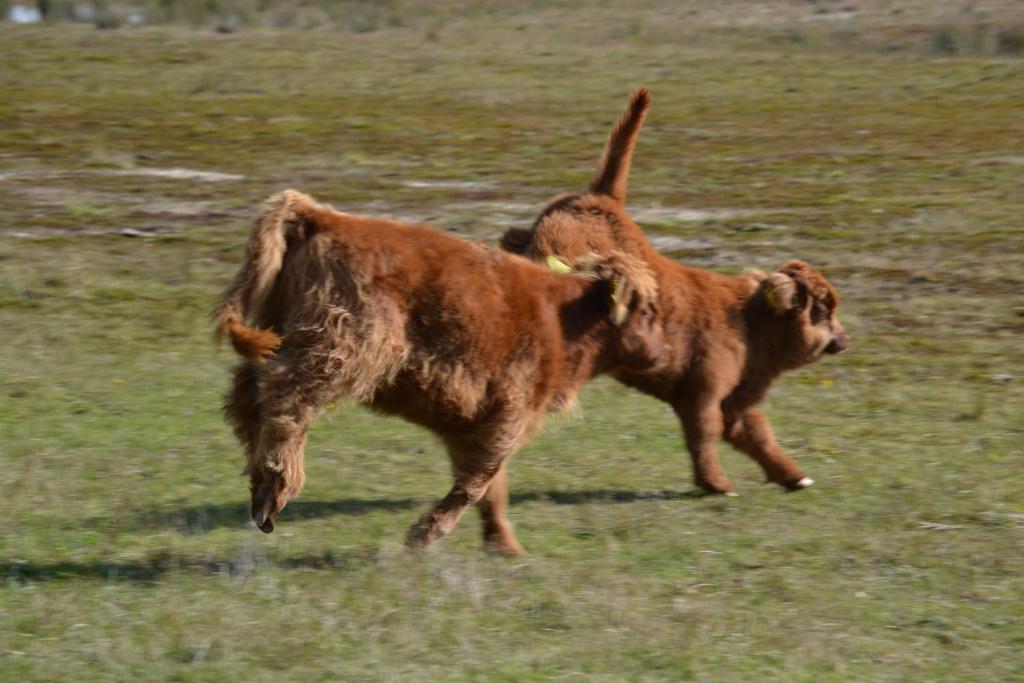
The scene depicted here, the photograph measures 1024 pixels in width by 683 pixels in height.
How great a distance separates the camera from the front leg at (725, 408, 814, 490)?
845 cm

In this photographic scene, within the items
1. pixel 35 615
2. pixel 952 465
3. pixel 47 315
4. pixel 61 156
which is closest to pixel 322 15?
pixel 61 156

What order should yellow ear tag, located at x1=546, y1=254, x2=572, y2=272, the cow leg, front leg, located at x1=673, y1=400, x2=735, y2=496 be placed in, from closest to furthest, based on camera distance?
the cow leg → yellow ear tag, located at x1=546, y1=254, x2=572, y2=272 → front leg, located at x1=673, y1=400, x2=735, y2=496

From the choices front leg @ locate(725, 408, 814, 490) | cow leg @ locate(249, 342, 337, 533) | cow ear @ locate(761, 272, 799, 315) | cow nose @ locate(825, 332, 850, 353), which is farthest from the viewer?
cow nose @ locate(825, 332, 850, 353)

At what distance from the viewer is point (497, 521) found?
7.25 meters

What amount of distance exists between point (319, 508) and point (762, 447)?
2.47m

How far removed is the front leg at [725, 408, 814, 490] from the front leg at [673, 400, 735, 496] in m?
0.26

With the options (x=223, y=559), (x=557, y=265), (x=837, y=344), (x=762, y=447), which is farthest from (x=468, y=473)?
(x=837, y=344)

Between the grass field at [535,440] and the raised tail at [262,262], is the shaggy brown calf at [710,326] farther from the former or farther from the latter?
the raised tail at [262,262]

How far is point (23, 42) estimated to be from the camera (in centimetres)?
2648

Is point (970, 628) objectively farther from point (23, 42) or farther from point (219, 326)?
point (23, 42)

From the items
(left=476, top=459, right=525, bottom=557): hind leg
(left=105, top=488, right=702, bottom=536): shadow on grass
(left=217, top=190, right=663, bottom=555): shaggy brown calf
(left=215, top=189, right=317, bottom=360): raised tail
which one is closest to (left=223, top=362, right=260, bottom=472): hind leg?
(left=217, top=190, right=663, bottom=555): shaggy brown calf

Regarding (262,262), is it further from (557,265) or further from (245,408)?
(557,265)

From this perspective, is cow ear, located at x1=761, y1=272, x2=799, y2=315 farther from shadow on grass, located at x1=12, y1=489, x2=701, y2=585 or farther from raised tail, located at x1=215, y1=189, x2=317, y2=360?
raised tail, located at x1=215, y1=189, x2=317, y2=360

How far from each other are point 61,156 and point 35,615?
13.5 m
